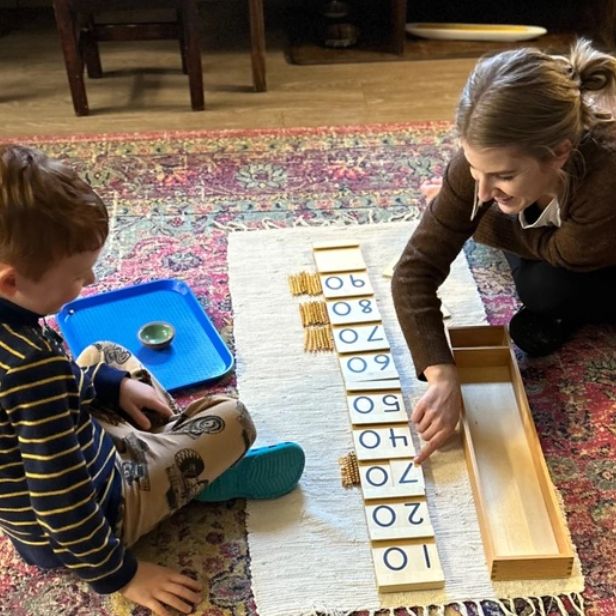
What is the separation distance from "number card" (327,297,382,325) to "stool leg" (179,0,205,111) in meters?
0.94

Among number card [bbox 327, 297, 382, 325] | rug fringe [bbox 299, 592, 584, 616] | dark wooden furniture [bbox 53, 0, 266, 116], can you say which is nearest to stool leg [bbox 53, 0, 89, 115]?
dark wooden furniture [bbox 53, 0, 266, 116]

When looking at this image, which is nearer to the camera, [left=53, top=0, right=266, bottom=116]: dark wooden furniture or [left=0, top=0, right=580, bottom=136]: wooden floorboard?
[left=53, top=0, right=266, bottom=116]: dark wooden furniture

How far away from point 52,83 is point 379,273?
133 centimetres

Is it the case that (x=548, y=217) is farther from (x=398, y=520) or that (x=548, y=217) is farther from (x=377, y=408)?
(x=398, y=520)

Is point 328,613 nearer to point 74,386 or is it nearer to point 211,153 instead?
point 74,386

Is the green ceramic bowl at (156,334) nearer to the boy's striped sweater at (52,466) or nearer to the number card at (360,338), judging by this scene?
the number card at (360,338)

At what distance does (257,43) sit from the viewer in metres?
2.36

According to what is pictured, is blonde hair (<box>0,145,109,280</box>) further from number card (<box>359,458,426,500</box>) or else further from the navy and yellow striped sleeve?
number card (<box>359,458,426,500</box>)

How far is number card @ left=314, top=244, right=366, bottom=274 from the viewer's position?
5.74ft

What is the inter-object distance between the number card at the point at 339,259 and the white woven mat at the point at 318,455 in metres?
0.03

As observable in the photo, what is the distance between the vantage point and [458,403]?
4.55 ft

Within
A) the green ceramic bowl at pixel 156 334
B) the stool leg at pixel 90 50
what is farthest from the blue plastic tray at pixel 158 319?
the stool leg at pixel 90 50

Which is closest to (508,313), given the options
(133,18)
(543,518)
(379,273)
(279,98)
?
(379,273)

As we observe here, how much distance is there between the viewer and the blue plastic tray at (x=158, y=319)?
1551 mm
